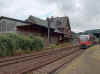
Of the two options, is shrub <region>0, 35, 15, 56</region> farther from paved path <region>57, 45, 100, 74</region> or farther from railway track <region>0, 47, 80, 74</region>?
paved path <region>57, 45, 100, 74</region>

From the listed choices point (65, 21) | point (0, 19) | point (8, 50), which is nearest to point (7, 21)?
point (0, 19)

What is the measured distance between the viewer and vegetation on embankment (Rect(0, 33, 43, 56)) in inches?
533

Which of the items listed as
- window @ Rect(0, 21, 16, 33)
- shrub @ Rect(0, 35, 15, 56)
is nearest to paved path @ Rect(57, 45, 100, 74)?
shrub @ Rect(0, 35, 15, 56)

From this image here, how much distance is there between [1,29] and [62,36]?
64.4 ft

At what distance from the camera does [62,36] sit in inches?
1554

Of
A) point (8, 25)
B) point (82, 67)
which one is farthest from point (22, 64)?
point (8, 25)

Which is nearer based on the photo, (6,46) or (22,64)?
(22,64)

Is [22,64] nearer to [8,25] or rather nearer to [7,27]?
[7,27]

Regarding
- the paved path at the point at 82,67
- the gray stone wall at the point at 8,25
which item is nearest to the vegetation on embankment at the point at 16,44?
the paved path at the point at 82,67

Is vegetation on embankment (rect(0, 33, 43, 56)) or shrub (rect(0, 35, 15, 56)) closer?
shrub (rect(0, 35, 15, 56))

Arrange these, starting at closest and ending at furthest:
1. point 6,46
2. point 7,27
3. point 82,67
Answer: point 82,67 → point 6,46 → point 7,27

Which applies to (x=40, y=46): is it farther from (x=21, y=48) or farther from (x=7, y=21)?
(x=7, y=21)

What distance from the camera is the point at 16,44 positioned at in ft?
52.5

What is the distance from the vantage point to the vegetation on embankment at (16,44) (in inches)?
533
